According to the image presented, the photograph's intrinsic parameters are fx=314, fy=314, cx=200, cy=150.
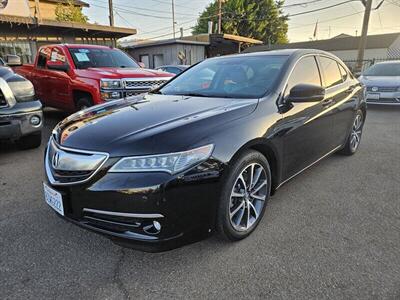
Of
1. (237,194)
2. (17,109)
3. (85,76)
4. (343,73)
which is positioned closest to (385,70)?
(343,73)

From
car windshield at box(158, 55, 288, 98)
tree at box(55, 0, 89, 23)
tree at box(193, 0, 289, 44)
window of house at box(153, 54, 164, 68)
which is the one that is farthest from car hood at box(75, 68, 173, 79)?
tree at box(193, 0, 289, 44)

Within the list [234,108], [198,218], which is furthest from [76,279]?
[234,108]

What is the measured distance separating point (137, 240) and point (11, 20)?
14.4 m

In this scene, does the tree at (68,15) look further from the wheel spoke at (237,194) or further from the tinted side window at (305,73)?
the wheel spoke at (237,194)

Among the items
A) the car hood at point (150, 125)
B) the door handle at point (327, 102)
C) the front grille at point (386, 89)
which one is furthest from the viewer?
the front grille at point (386, 89)

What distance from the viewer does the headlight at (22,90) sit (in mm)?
4410

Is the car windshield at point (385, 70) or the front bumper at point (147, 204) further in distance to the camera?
the car windshield at point (385, 70)

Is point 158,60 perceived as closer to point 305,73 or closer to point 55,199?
point 305,73

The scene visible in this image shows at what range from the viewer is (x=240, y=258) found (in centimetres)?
232

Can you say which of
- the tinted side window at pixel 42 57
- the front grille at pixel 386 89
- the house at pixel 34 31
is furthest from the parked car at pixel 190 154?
the house at pixel 34 31

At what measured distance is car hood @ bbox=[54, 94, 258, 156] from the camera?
2061mm

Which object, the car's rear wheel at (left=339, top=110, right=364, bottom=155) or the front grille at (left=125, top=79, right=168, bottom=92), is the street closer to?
the car's rear wheel at (left=339, top=110, right=364, bottom=155)

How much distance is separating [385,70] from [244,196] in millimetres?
9533

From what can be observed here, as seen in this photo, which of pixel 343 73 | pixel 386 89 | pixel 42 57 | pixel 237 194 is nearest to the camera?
pixel 237 194
